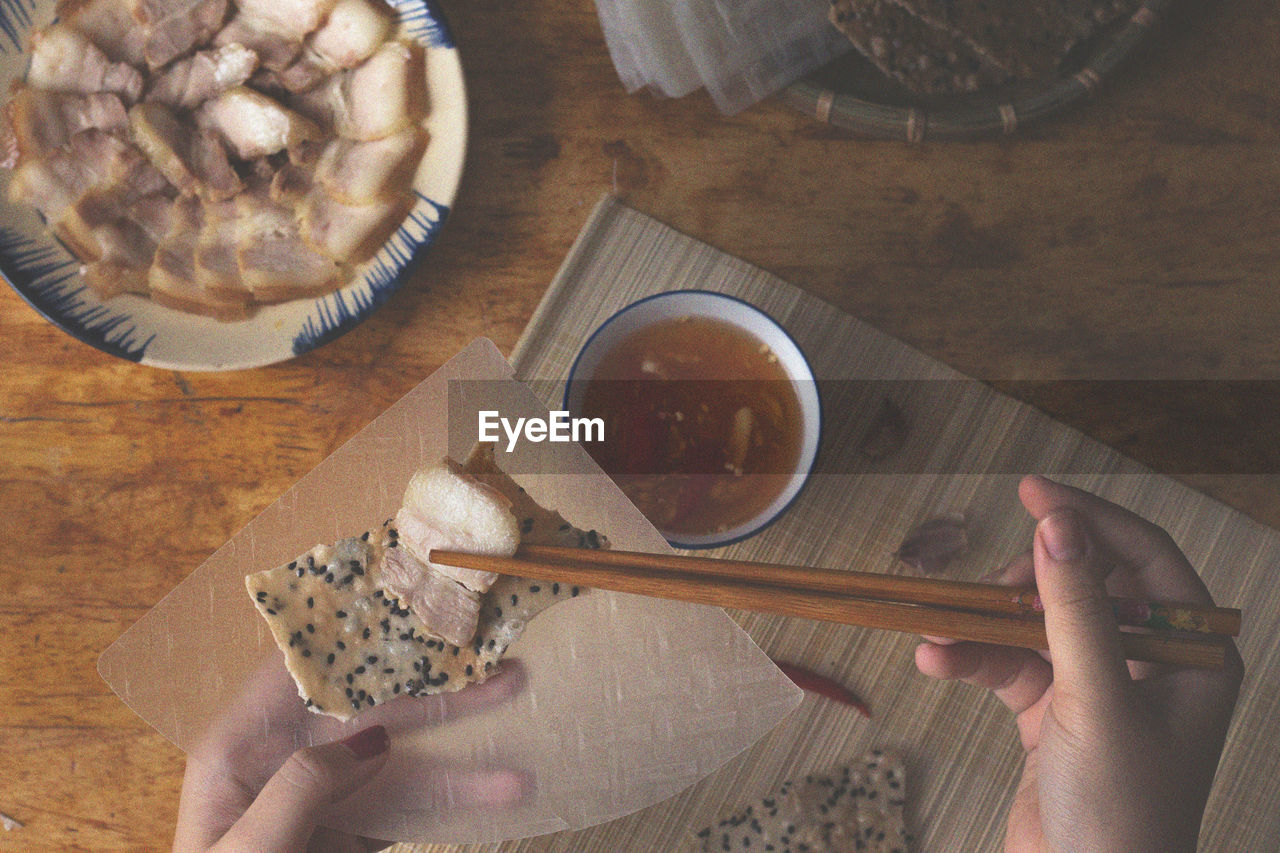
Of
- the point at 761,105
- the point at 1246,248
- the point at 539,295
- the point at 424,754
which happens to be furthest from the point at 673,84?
the point at 424,754

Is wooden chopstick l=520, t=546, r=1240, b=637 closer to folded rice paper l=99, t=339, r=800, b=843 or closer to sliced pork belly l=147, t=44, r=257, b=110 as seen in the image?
folded rice paper l=99, t=339, r=800, b=843

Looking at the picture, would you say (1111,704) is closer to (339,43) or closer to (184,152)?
(339,43)

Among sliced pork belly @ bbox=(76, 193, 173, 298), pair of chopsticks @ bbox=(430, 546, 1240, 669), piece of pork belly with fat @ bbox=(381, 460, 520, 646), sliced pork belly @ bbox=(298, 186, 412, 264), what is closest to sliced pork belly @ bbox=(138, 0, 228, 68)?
sliced pork belly @ bbox=(76, 193, 173, 298)

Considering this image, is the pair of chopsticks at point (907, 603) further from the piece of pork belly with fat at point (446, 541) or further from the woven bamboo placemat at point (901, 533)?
the woven bamboo placemat at point (901, 533)

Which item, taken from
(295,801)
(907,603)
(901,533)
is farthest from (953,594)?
(295,801)

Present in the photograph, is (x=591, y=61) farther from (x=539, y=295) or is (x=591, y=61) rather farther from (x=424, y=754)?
(x=424, y=754)

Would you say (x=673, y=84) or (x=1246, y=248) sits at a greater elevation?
(x=673, y=84)
